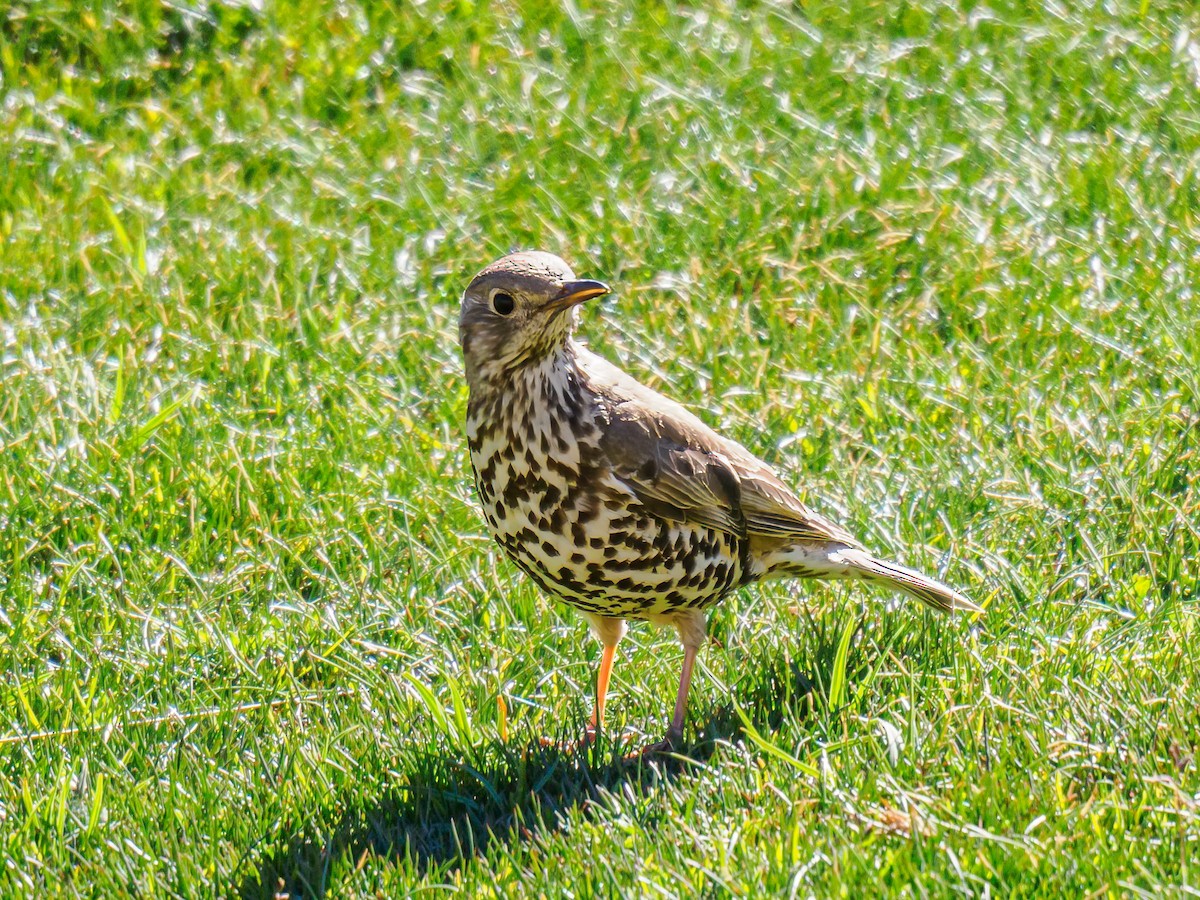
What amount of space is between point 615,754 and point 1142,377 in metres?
3.04

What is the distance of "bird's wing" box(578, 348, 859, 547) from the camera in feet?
15.8

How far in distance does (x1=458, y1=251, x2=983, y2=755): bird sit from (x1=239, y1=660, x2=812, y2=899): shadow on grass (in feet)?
0.38

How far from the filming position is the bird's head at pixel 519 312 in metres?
4.62

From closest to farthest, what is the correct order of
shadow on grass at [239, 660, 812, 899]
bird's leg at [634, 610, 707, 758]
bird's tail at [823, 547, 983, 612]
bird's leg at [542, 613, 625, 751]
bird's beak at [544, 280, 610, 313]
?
shadow on grass at [239, 660, 812, 899] < bird's beak at [544, 280, 610, 313] < bird's leg at [634, 610, 707, 758] < bird's leg at [542, 613, 625, 751] < bird's tail at [823, 547, 983, 612]

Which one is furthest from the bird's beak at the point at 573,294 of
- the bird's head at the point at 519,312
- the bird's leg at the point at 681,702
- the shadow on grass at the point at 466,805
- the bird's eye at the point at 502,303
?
the shadow on grass at the point at 466,805

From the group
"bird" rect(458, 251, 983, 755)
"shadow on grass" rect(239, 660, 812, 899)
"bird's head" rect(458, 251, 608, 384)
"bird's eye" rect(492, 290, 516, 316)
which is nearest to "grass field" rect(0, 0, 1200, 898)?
"shadow on grass" rect(239, 660, 812, 899)

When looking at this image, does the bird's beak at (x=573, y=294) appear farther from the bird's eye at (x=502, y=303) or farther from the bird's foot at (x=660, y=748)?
the bird's foot at (x=660, y=748)

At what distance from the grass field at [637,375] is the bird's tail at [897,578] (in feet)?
0.38

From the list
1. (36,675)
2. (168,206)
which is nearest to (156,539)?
(36,675)

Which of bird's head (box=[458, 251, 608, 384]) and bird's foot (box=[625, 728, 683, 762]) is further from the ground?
bird's head (box=[458, 251, 608, 384])

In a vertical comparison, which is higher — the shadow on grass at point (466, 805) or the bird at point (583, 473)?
the bird at point (583, 473)

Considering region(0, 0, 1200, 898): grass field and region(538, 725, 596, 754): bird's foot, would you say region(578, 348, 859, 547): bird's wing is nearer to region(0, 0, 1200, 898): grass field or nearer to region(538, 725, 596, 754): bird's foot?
region(0, 0, 1200, 898): grass field

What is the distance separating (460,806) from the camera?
15.1ft

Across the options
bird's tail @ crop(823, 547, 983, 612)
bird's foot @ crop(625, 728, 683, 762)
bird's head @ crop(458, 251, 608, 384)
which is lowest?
bird's foot @ crop(625, 728, 683, 762)
